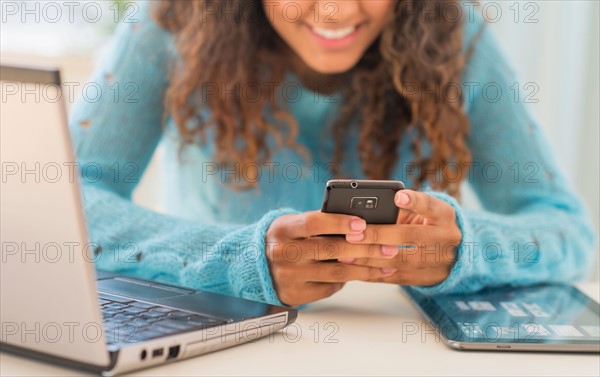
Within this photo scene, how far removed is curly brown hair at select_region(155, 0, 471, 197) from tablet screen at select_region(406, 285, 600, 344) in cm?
38

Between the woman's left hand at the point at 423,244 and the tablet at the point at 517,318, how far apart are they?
3cm

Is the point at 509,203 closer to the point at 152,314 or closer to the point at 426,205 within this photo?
the point at 426,205

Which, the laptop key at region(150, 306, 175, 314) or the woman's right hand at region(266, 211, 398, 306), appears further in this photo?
the woman's right hand at region(266, 211, 398, 306)

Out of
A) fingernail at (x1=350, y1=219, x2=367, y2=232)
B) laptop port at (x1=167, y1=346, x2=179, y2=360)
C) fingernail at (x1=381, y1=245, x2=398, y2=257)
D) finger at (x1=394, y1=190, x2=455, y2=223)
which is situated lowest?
laptop port at (x1=167, y1=346, x2=179, y2=360)

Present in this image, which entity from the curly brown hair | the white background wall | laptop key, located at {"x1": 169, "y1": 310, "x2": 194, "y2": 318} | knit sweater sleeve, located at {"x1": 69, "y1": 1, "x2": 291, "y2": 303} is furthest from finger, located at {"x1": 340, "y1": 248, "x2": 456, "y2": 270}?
the white background wall

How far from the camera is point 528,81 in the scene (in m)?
1.87

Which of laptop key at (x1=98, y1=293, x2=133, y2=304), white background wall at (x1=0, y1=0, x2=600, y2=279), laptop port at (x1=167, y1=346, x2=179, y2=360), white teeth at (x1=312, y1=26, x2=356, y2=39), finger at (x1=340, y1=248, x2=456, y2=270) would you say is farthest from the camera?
white background wall at (x1=0, y1=0, x2=600, y2=279)

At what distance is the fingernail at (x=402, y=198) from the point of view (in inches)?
27.1

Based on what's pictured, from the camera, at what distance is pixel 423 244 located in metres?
0.77

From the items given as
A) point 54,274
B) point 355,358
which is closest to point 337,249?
point 355,358

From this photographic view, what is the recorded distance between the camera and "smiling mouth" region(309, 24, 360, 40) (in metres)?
1.10

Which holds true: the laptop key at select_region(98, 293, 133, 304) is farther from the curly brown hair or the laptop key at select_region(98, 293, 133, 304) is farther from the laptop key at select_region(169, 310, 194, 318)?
the curly brown hair

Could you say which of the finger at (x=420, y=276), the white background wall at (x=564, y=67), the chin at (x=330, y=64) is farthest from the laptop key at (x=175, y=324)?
the white background wall at (x=564, y=67)

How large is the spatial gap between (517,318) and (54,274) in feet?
1.47
